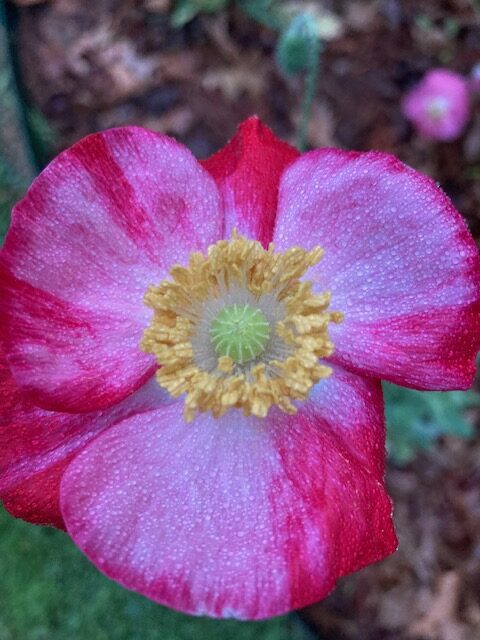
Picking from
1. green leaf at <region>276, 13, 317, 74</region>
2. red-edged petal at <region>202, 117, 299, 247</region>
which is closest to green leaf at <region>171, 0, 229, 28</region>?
green leaf at <region>276, 13, 317, 74</region>

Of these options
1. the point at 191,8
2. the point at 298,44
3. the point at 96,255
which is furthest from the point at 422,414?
the point at 191,8

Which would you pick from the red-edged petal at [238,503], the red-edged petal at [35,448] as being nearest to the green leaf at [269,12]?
the red-edged petal at [238,503]

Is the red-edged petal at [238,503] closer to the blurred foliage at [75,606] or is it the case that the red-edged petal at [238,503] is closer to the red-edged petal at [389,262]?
the red-edged petal at [389,262]

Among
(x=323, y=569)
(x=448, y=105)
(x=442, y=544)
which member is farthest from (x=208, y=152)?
(x=323, y=569)

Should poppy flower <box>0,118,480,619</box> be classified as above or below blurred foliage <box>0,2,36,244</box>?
below

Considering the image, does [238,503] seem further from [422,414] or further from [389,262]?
[422,414]

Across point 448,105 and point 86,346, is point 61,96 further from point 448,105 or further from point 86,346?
point 86,346

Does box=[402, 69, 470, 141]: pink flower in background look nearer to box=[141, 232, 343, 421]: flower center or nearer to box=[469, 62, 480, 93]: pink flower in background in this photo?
box=[469, 62, 480, 93]: pink flower in background
